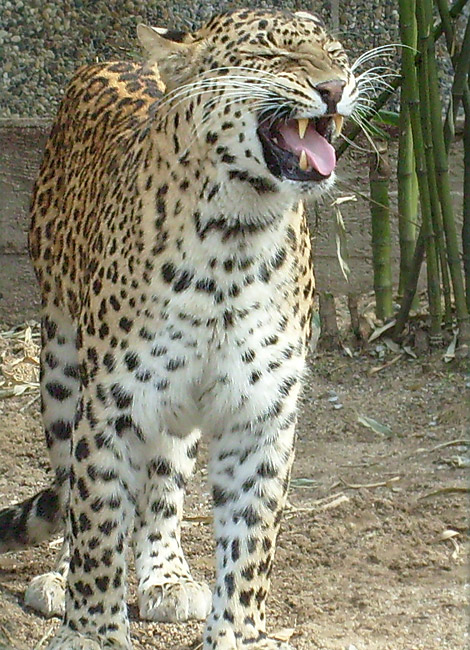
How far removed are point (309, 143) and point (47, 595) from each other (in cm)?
220

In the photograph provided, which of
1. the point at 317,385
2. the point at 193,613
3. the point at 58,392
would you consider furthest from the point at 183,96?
the point at 317,385

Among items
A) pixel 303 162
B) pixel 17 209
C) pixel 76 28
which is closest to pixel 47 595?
pixel 303 162

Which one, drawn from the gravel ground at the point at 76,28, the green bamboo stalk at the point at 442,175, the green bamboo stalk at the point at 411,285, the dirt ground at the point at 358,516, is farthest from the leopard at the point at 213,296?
the gravel ground at the point at 76,28

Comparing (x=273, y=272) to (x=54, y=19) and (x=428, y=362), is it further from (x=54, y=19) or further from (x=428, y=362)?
(x=54, y=19)

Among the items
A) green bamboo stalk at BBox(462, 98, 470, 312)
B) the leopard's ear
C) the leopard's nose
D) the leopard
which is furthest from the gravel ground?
the leopard's nose

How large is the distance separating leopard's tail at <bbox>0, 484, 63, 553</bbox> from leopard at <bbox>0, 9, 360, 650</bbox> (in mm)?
484

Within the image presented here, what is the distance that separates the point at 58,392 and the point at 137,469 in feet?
3.14

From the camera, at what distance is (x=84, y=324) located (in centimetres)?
455

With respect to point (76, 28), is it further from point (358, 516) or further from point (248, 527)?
point (248, 527)

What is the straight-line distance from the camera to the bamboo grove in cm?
676

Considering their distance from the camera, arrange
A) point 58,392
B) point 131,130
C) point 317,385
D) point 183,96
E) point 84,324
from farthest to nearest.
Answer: point 317,385, point 58,392, point 131,130, point 84,324, point 183,96

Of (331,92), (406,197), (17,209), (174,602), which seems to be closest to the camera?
(331,92)

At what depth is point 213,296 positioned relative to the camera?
4.20 m

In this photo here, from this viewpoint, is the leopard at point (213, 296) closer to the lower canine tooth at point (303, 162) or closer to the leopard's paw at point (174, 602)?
the lower canine tooth at point (303, 162)
